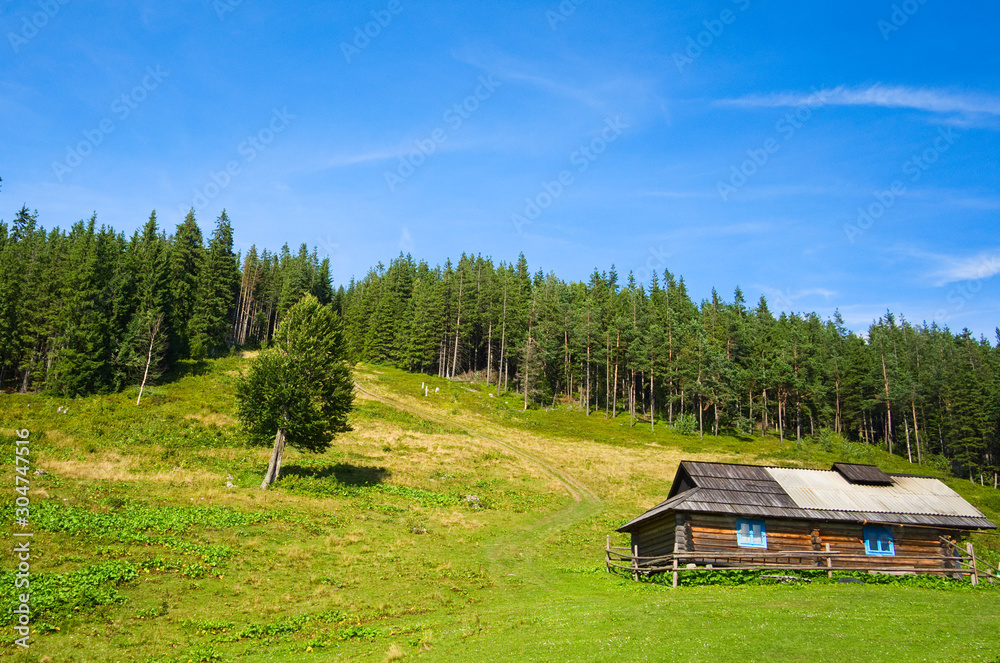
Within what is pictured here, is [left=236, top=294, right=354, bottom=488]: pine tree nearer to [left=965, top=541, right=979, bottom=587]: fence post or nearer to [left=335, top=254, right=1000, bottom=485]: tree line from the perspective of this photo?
[left=965, top=541, right=979, bottom=587]: fence post

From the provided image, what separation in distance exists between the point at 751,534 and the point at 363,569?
1818 centimetres

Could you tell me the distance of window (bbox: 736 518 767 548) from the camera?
2620cm

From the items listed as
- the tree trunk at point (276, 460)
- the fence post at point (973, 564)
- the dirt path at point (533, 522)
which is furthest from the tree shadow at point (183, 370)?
the fence post at point (973, 564)

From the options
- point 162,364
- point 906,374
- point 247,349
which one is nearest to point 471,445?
point 162,364

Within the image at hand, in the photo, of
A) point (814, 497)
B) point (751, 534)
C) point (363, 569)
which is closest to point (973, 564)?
point (814, 497)

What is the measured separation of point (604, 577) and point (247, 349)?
91245 millimetres

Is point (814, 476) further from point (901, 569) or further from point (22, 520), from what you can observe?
point (22, 520)

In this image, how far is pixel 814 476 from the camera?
30531 mm

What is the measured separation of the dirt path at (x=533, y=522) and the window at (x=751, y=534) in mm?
9195

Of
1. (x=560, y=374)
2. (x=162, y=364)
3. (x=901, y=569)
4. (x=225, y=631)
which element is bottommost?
(x=225, y=631)

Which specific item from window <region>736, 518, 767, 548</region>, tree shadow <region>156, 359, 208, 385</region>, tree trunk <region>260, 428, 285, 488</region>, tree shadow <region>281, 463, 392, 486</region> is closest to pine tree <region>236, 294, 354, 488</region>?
tree trunk <region>260, 428, 285, 488</region>

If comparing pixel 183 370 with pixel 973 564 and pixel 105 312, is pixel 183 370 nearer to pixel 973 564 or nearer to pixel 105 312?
pixel 105 312

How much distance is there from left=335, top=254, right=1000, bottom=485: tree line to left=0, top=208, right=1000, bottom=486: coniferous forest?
1.18ft

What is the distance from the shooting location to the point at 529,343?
302ft
